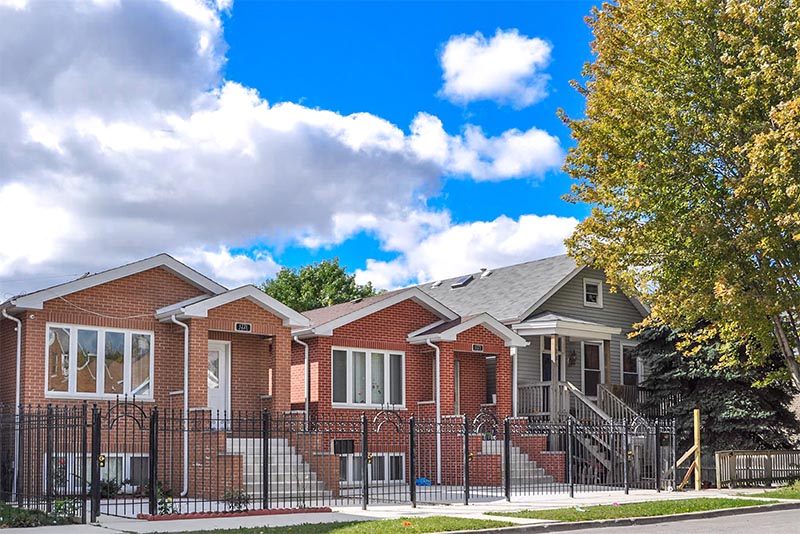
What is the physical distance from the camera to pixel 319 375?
26.6 metres

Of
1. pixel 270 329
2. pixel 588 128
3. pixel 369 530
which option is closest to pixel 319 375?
pixel 270 329

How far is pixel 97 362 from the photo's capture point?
23.4 metres

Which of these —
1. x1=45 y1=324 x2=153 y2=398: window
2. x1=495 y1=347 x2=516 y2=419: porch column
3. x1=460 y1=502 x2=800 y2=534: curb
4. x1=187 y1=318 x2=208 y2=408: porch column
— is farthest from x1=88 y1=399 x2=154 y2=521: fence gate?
x1=495 y1=347 x2=516 y2=419: porch column

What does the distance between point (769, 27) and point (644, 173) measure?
4.25 m

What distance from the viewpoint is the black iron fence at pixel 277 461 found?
18422 mm

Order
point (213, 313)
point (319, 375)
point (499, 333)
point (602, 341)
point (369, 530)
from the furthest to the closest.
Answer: point (602, 341) < point (499, 333) < point (319, 375) < point (213, 313) < point (369, 530)

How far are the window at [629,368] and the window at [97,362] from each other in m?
17.3

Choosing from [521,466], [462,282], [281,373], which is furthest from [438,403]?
[462,282]

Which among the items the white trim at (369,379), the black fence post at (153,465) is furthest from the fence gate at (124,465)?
the white trim at (369,379)

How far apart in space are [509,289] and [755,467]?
35.3 feet

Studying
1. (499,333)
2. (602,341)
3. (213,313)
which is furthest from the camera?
(602,341)

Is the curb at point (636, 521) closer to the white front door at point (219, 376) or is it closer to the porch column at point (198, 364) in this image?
the porch column at point (198, 364)

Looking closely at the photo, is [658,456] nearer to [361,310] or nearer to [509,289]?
[361,310]

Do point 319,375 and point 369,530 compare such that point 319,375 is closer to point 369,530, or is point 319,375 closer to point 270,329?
point 270,329
